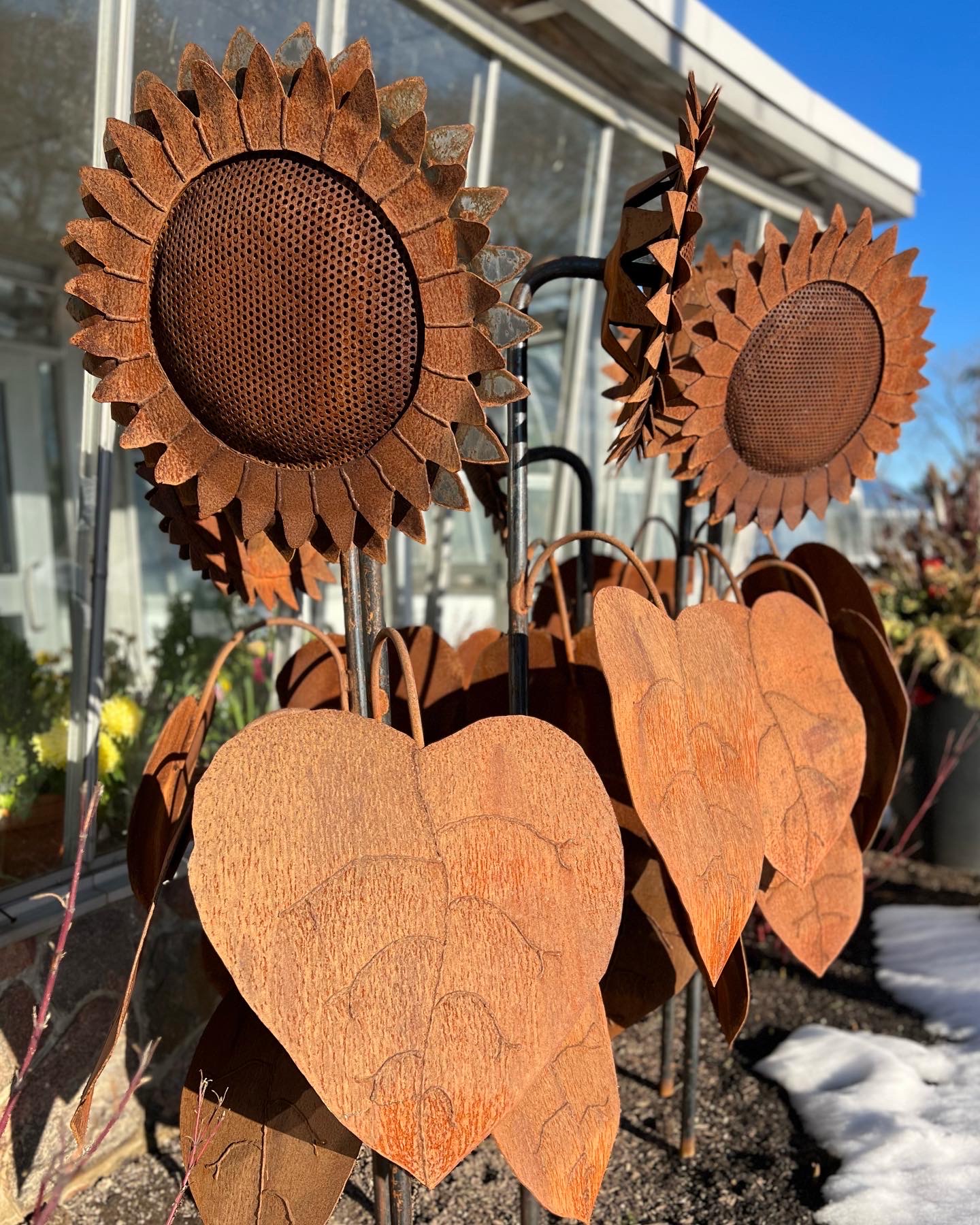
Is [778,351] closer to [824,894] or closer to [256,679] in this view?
[824,894]

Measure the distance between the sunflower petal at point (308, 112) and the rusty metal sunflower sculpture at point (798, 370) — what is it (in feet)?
1.80

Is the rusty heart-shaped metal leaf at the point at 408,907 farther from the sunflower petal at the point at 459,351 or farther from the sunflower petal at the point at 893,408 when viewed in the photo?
the sunflower petal at the point at 893,408

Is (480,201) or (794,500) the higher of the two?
(480,201)

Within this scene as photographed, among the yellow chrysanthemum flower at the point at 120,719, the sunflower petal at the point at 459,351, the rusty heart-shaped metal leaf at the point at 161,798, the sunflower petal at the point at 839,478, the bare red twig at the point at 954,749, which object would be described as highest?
the sunflower petal at the point at 459,351

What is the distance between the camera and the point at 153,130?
873mm

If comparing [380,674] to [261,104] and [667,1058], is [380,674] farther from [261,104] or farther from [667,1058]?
[667,1058]

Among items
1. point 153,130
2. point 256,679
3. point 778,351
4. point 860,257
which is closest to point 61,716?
point 256,679

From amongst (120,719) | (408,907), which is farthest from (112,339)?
(120,719)

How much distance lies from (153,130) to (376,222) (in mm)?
230

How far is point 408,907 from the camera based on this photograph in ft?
2.57

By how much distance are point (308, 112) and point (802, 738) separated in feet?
2.92

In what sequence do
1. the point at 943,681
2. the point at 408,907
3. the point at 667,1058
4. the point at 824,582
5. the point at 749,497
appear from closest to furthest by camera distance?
the point at 408,907, the point at 749,497, the point at 824,582, the point at 667,1058, the point at 943,681

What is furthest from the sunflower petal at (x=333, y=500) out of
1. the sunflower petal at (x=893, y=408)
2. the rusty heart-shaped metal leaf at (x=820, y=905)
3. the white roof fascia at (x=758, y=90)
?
the white roof fascia at (x=758, y=90)

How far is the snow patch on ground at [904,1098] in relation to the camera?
1.68 m
